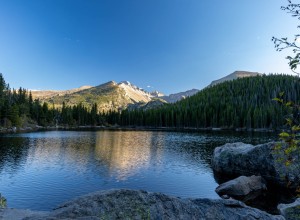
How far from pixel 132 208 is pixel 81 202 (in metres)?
2.54

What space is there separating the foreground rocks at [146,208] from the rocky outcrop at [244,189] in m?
19.7

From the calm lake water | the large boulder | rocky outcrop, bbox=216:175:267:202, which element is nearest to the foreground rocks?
the calm lake water

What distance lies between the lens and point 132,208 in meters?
12.7

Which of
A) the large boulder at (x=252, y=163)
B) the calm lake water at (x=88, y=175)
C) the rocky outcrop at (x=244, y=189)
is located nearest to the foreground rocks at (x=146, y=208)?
the calm lake water at (x=88, y=175)

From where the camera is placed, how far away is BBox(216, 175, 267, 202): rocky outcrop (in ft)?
110

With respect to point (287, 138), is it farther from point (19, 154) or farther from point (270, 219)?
point (19, 154)

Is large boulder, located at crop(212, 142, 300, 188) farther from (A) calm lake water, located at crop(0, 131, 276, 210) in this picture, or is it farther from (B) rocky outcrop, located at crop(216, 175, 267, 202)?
(A) calm lake water, located at crop(0, 131, 276, 210)

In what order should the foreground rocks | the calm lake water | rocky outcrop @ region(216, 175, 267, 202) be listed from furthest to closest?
the calm lake water, rocky outcrop @ region(216, 175, 267, 202), the foreground rocks

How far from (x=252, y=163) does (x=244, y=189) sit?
750 cm

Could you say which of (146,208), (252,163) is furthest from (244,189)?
(146,208)

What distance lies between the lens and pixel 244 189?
3375 centimetres

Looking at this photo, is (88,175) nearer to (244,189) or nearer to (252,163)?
(244,189)

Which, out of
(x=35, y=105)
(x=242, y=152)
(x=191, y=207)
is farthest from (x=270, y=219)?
(x=35, y=105)

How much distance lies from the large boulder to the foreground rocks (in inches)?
870
